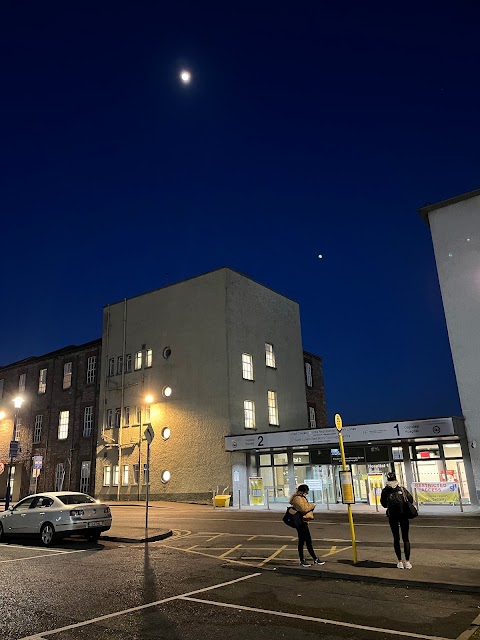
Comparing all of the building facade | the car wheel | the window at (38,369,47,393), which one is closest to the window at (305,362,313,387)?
the building facade

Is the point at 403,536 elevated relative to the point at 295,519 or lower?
lower

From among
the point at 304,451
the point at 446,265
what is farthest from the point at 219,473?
the point at 446,265

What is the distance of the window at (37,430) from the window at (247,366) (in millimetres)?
19952

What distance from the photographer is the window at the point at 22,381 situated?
149 feet

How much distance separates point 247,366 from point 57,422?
17764 mm

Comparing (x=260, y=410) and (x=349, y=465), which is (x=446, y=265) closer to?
(x=349, y=465)

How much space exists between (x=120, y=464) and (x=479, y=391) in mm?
24126

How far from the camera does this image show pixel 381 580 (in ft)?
27.1

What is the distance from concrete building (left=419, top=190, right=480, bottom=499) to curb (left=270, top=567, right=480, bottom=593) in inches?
687

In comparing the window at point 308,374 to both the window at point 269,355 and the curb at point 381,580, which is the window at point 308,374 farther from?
the curb at point 381,580

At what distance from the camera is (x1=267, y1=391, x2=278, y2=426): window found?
3556 cm

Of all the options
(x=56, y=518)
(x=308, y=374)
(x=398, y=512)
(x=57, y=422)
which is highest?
(x=308, y=374)

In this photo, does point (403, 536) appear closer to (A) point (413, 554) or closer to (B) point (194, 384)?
(A) point (413, 554)

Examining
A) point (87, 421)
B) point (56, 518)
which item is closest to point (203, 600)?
point (56, 518)
